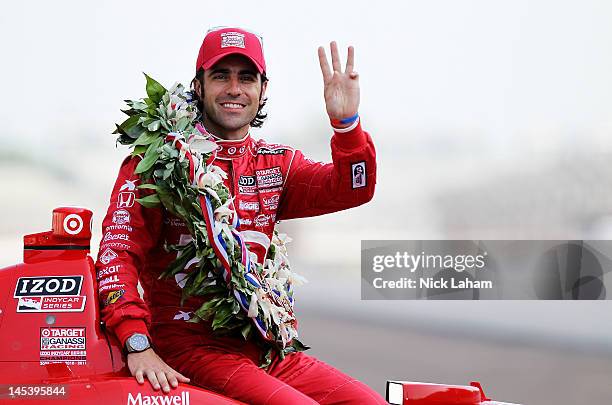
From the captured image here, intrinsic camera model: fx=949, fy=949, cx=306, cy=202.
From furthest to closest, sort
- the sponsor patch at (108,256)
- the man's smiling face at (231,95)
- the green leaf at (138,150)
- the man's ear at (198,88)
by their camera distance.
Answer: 1. the man's ear at (198,88)
2. the man's smiling face at (231,95)
3. the green leaf at (138,150)
4. the sponsor patch at (108,256)

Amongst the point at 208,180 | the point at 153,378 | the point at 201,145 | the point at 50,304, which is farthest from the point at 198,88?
the point at 153,378

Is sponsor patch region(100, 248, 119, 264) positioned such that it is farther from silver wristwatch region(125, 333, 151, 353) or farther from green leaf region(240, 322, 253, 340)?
green leaf region(240, 322, 253, 340)

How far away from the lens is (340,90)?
275 cm

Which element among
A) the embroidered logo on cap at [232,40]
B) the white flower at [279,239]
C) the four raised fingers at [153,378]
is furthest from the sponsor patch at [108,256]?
the embroidered logo on cap at [232,40]

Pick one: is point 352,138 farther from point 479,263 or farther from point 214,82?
point 479,263

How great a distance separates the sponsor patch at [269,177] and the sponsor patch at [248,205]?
6 cm

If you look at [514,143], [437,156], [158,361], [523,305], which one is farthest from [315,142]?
[158,361]

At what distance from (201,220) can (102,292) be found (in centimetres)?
34

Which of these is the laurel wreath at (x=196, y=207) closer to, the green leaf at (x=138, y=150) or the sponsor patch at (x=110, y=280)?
the green leaf at (x=138, y=150)

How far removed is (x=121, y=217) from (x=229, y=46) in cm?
61

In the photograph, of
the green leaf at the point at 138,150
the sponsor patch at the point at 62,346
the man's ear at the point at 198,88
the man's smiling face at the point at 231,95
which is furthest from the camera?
the man's ear at the point at 198,88

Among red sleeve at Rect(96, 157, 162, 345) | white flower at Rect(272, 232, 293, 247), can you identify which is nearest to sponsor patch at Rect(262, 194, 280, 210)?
white flower at Rect(272, 232, 293, 247)

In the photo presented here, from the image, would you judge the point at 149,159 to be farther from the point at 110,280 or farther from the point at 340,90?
the point at 340,90

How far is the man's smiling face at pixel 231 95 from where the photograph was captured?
287 centimetres
